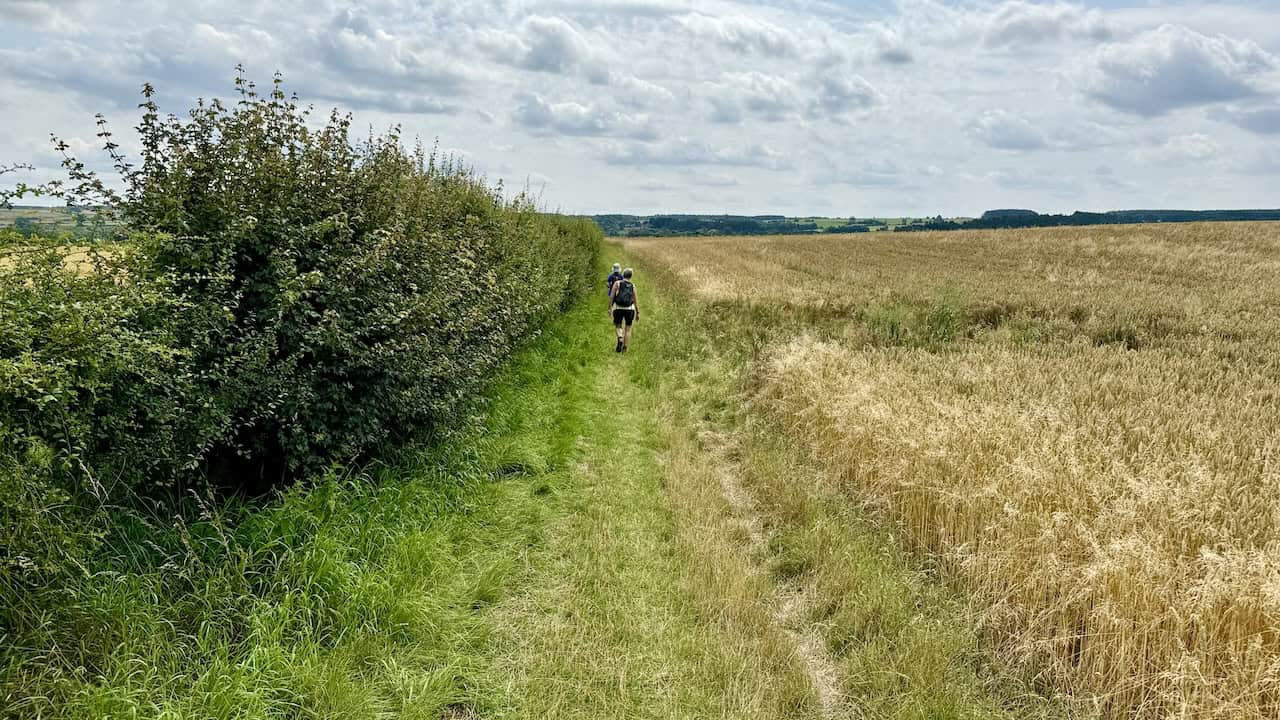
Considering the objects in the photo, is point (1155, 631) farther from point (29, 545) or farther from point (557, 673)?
point (29, 545)

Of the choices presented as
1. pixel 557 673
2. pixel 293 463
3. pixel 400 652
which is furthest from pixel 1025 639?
pixel 293 463

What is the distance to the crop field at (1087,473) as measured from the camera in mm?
3705

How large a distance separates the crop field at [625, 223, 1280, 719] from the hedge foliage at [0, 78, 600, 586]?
4769 mm

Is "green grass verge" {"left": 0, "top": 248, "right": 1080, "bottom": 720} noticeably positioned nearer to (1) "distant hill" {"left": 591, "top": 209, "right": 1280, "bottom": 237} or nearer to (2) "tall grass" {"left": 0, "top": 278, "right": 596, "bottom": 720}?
(2) "tall grass" {"left": 0, "top": 278, "right": 596, "bottom": 720}

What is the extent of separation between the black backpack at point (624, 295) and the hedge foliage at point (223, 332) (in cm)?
741

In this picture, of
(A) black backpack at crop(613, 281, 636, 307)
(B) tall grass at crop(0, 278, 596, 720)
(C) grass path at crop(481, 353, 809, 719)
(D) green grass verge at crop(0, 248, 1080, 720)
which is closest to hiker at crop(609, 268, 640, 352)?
(A) black backpack at crop(613, 281, 636, 307)

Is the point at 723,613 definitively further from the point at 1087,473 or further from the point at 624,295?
the point at 624,295

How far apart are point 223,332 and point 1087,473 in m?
6.55

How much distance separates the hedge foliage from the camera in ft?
11.4

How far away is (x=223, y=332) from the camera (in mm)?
4590

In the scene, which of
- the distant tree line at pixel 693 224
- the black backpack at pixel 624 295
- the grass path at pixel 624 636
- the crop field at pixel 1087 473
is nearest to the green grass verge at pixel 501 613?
the grass path at pixel 624 636

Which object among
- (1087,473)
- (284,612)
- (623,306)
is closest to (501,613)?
(284,612)

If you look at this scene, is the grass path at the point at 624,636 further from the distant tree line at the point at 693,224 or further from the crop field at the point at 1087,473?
the distant tree line at the point at 693,224

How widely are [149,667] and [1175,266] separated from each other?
110 ft
